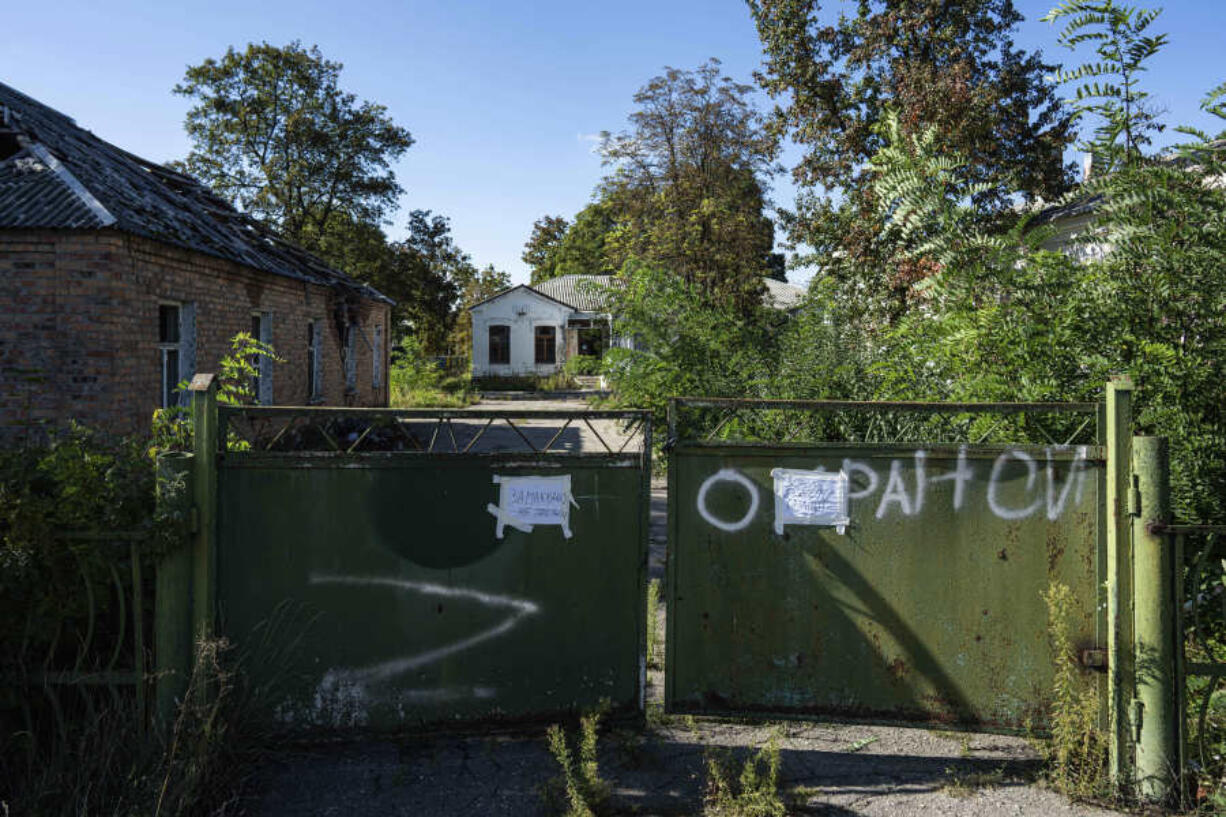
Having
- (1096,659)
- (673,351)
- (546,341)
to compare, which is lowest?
(1096,659)

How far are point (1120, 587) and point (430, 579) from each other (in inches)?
119

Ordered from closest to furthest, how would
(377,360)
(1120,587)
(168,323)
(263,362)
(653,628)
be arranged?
(1120,587) → (653,628) → (168,323) → (263,362) → (377,360)

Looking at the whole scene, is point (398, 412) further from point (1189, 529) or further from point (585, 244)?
point (585, 244)

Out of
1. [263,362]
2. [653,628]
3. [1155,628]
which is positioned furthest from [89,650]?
[263,362]

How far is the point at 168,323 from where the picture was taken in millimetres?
10594

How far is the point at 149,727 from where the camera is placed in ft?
11.3

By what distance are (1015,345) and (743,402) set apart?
6.56ft

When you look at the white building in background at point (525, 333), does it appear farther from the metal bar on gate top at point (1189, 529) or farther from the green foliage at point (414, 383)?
the metal bar on gate top at point (1189, 529)

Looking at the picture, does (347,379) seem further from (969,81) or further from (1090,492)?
(1090,492)

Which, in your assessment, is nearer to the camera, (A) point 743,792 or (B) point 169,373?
(A) point 743,792

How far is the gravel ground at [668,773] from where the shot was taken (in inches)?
133

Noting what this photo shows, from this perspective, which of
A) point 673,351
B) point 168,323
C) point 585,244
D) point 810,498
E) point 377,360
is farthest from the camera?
point 585,244

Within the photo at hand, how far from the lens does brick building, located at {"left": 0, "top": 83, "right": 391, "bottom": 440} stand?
855cm

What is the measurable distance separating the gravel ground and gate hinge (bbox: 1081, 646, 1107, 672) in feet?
1.78
